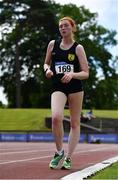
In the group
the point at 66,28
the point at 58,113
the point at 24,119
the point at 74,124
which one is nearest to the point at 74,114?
the point at 74,124

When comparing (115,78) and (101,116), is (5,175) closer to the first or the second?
(101,116)

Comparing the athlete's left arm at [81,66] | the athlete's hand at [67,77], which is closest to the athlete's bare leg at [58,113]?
the athlete's hand at [67,77]

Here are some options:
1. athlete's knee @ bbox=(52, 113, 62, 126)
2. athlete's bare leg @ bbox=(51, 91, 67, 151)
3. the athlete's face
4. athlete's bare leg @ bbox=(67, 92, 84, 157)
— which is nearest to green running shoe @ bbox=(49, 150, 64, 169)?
athlete's bare leg @ bbox=(51, 91, 67, 151)

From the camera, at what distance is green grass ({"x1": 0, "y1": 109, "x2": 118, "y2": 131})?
58.3 metres

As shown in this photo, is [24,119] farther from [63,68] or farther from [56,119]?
[56,119]

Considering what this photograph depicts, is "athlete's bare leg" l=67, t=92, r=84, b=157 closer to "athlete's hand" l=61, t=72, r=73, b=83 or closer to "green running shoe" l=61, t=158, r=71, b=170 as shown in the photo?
"green running shoe" l=61, t=158, r=71, b=170

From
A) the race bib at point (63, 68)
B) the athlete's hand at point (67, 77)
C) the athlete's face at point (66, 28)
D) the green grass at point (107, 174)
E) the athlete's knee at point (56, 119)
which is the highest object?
the athlete's face at point (66, 28)

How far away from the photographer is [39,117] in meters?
61.8

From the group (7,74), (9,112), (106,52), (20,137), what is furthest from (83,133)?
(106,52)

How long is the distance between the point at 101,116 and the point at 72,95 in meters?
53.6

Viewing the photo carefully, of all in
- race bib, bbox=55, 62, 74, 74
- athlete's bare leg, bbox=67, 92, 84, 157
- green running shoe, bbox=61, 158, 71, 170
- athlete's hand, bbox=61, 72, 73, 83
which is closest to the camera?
athlete's hand, bbox=61, 72, 73, 83

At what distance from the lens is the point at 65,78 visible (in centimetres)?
898

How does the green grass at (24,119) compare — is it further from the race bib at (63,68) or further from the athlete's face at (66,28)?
the race bib at (63,68)

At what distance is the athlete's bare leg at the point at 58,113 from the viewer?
9.04 m
